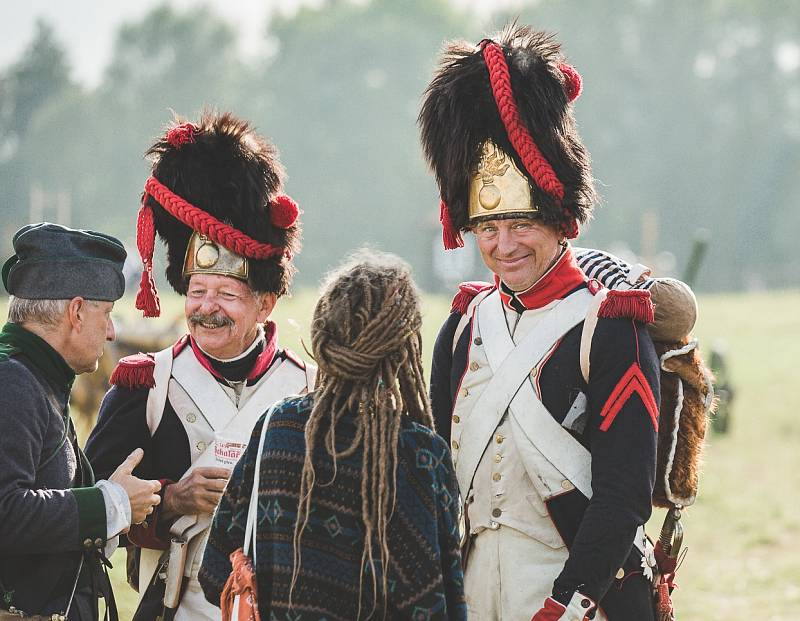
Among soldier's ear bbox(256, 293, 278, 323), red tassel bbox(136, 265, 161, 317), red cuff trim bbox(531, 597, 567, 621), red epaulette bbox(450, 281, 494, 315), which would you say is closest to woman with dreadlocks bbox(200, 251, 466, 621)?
red cuff trim bbox(531, 597, 567, 621)

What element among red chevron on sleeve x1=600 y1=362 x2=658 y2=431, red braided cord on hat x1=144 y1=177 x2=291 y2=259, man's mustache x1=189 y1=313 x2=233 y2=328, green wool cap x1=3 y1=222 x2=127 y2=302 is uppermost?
red braided cord on hat x1=144 y1=177 x2=291 y2=259

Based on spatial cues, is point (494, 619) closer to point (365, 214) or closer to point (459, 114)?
point (459, 114)

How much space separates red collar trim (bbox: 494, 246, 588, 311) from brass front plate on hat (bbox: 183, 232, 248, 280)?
0.96 m

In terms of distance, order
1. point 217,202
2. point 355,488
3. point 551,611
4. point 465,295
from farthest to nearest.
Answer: point 217,202
point 465,295
point 551,611
point 355,488

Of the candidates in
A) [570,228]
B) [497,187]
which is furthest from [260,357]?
[570,228]

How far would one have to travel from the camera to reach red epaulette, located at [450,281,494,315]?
151 inches

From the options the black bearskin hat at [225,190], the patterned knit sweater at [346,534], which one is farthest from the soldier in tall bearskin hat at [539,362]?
the black bearskin hat at [225,190]

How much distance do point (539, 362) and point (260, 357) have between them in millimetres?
1113

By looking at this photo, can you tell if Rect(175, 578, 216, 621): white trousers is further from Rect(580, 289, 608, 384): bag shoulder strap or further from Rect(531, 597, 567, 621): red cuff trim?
Rect(580, 289, 608, 384): bag shoulder strap

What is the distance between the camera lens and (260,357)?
4.07 metres

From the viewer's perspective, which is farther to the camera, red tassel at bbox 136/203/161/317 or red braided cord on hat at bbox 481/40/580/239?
red tassel at bbox 136/203/161/317

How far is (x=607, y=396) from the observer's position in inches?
129

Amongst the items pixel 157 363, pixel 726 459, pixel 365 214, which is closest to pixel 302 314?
pixel 726 459

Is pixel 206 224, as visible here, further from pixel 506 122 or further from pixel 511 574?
pixel 511 574
